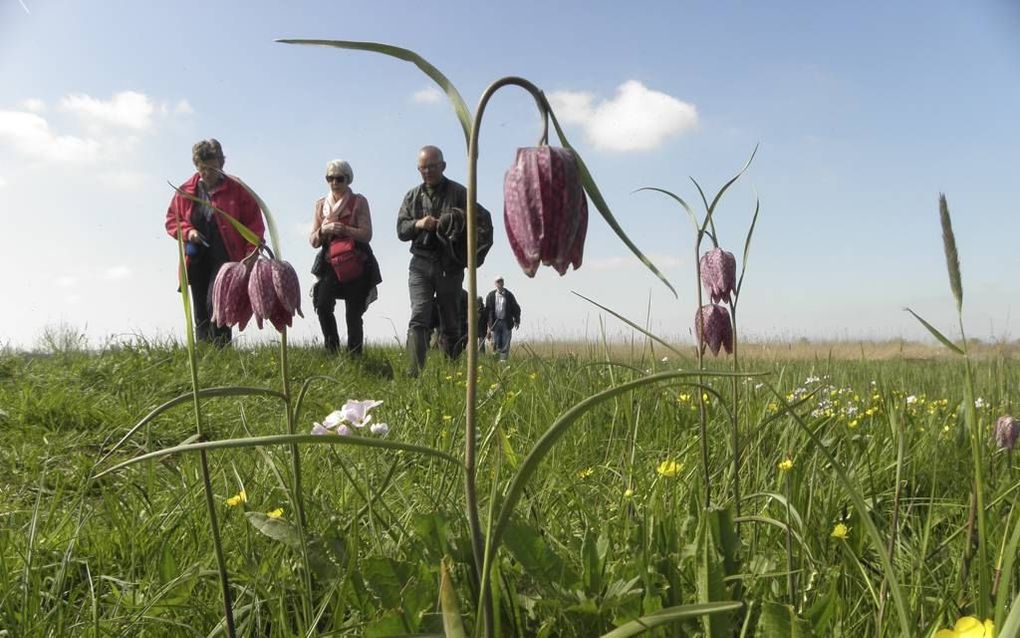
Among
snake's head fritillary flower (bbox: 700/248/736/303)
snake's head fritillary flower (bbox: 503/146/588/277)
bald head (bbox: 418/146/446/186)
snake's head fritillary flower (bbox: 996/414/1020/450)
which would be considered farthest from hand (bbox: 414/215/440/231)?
snake's head fritillary flower (bbox: 503/146/588/277)

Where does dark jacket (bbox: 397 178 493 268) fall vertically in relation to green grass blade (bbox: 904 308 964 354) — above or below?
above

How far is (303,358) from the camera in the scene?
5.26 meters

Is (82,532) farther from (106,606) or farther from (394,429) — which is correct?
(394,429)

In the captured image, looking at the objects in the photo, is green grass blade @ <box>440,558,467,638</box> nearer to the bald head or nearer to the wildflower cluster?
the wildflower cluster

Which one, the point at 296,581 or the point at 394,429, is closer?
the point at 296,581

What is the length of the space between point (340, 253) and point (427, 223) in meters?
0.72

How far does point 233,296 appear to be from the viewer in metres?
1.44

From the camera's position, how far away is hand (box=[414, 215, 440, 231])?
480cm

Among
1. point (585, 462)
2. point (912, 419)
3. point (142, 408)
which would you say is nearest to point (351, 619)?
point (585, 462)

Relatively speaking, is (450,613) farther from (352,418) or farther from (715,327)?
(715,327)

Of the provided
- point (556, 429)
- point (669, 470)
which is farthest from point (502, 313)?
point (556, 429)

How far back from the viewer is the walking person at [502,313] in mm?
8914

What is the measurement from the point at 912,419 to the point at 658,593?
164 centimetres

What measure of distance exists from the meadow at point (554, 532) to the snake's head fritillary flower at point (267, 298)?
0.15 meters
